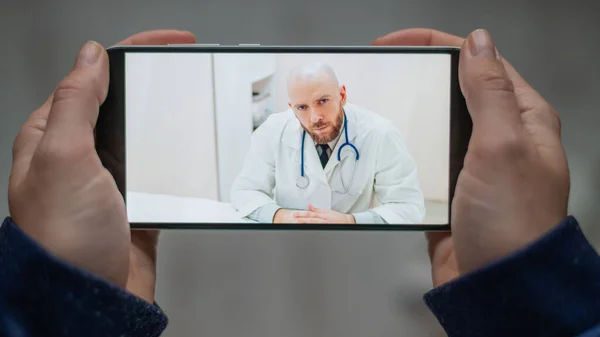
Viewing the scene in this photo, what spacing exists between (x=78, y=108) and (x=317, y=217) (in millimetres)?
240

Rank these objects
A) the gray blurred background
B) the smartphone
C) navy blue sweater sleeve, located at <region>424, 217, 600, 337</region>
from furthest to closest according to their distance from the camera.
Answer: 1. the gray blurred background
2. the smartphone
3. navy blue sweater sleeve, located at <region>424, 217, 600, 337</region>

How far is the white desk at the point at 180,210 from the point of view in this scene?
0.49m

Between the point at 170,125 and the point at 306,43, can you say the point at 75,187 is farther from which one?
the point at 306,43

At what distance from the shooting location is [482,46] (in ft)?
1.45

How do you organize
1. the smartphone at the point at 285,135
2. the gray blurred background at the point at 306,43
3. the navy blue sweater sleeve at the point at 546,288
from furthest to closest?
the gray blurred background at the point at 306,43
the smartphone at the point at 285,135
the navy blue sweater sleeve at the point at 546,288

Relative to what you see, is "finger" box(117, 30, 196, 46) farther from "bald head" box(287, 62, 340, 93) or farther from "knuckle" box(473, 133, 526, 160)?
"knuckle" box(473, 133, 526, 160)

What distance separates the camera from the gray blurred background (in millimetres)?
641

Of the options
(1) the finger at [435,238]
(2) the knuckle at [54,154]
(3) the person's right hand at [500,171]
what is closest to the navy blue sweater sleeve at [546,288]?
(3) the person's right hand at [500,171]

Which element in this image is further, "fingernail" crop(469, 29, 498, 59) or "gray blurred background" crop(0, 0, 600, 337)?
"gray blurred background" crop(0, 0, 600, 337)

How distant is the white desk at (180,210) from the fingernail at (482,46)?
27cm

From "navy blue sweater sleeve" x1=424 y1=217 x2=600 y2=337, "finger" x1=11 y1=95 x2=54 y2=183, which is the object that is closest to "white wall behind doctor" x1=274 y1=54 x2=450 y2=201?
"navy blue sweater sleeve" x1=424 y1=217 x2=600 y2=337

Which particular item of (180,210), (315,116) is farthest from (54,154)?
(315,116)

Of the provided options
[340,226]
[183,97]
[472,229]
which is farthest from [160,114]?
[472,229]

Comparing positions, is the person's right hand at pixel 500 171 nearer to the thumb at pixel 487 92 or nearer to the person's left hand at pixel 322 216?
the thumb at pixel 487 92
